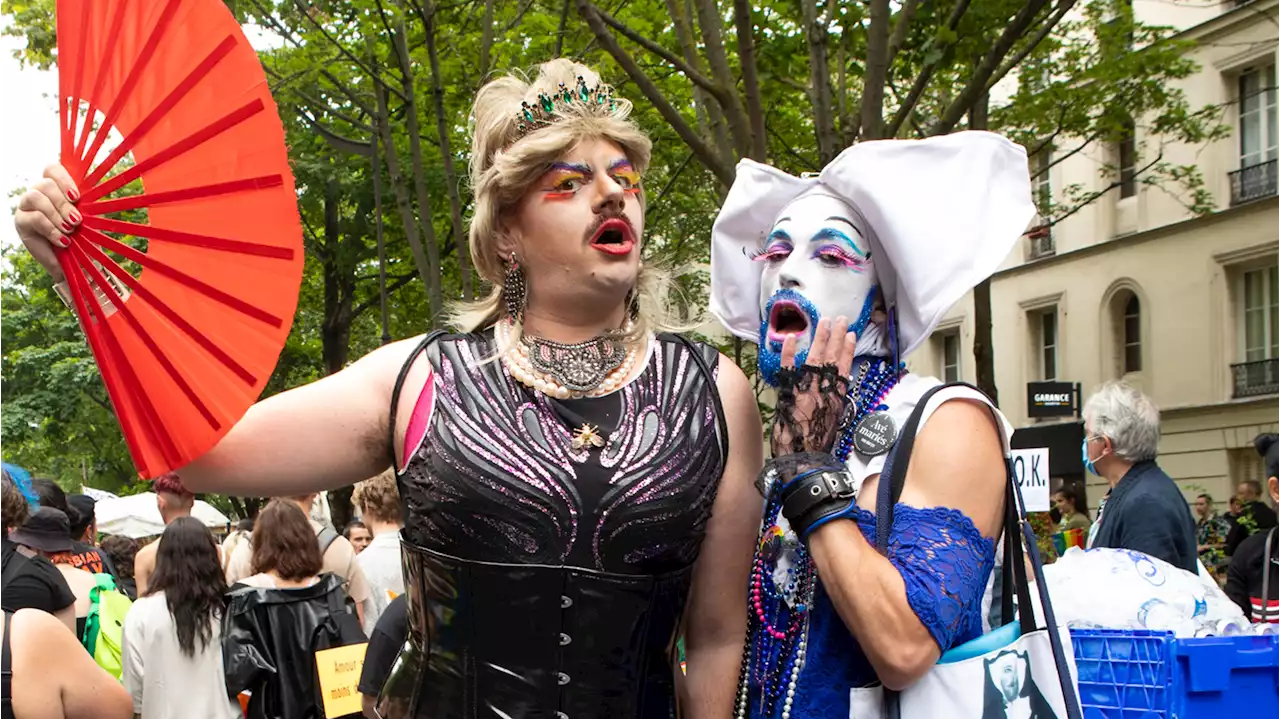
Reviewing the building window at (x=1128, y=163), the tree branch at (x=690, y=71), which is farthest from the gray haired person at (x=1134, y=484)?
the building window at (x=1128, y=163)

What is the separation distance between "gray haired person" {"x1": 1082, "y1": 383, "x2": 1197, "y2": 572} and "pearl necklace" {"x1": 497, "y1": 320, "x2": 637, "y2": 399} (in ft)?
10.3

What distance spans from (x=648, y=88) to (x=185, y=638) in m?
3.62

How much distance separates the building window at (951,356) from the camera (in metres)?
29.4

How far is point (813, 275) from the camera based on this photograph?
2547mm

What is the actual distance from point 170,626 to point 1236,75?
19.7m

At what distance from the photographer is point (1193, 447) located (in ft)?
73.3

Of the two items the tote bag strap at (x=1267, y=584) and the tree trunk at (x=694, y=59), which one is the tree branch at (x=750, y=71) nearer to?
the tree trunk at (x=694, y=59)

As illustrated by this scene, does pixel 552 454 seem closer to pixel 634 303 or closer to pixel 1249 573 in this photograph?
pixel 634 303

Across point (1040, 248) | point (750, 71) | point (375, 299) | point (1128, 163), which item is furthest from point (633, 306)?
point (1040, 248)

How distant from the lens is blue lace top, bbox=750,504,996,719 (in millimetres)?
2191

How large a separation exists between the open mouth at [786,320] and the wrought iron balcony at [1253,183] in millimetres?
19710

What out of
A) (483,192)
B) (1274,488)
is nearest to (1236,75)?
(1274,488)

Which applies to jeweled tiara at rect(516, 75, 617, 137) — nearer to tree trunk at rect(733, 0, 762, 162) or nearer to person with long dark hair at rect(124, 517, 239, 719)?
person with long dark hair at rect(124, 517, 239, 719)

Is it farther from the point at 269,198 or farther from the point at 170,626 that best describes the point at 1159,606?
the point at 170,626
